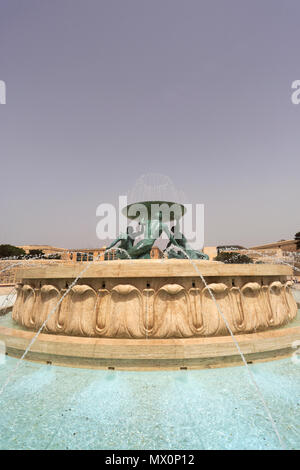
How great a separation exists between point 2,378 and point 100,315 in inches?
73.5

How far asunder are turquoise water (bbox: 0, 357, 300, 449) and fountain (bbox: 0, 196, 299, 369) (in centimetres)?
30

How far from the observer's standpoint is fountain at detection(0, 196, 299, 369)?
417cm

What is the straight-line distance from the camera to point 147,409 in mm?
3025

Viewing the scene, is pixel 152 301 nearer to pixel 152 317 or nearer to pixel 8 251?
pixel 152 317

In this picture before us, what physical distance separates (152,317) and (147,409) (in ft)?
5.89

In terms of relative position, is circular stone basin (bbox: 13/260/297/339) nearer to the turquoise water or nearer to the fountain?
the fountain

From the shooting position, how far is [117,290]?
15.6 ft

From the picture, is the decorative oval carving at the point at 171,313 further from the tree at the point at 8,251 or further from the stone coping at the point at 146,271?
the tree at the point at 8,251

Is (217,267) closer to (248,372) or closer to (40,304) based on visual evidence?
(248,372)

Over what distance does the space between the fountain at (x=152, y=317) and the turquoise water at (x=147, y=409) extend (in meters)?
0.30

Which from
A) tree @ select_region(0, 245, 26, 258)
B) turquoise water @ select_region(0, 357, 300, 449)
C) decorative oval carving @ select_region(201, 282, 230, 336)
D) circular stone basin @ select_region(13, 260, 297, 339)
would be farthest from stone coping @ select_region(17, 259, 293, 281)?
tree @ select_region(0, 245, 26, 258)

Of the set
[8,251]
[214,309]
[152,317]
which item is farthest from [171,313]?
[8,251]

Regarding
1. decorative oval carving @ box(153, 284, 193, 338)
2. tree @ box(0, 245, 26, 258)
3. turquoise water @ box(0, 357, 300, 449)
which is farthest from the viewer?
tree @ box(0, 245, 26, 258)
